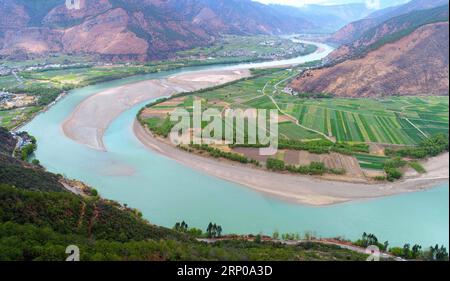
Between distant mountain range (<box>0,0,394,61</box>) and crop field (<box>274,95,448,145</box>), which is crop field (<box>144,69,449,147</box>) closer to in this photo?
crop field (<box>274,95,448,145</box>)

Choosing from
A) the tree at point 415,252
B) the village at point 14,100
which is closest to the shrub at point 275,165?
the tree at point 415,252

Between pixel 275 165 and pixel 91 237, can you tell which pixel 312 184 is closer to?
pixel 275 165

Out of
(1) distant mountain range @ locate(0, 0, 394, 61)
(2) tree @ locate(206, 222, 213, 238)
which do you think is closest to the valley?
(2) tree @ locate(206, 222, 213, 238)

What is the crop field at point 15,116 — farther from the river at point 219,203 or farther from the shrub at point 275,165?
the shrub at point 275,165

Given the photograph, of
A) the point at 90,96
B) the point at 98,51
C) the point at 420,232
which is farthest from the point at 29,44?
the point at 420,232

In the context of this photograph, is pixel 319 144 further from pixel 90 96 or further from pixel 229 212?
pixel 90 96

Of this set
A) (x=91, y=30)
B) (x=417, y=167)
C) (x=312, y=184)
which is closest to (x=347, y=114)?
(x=417, y=167)
